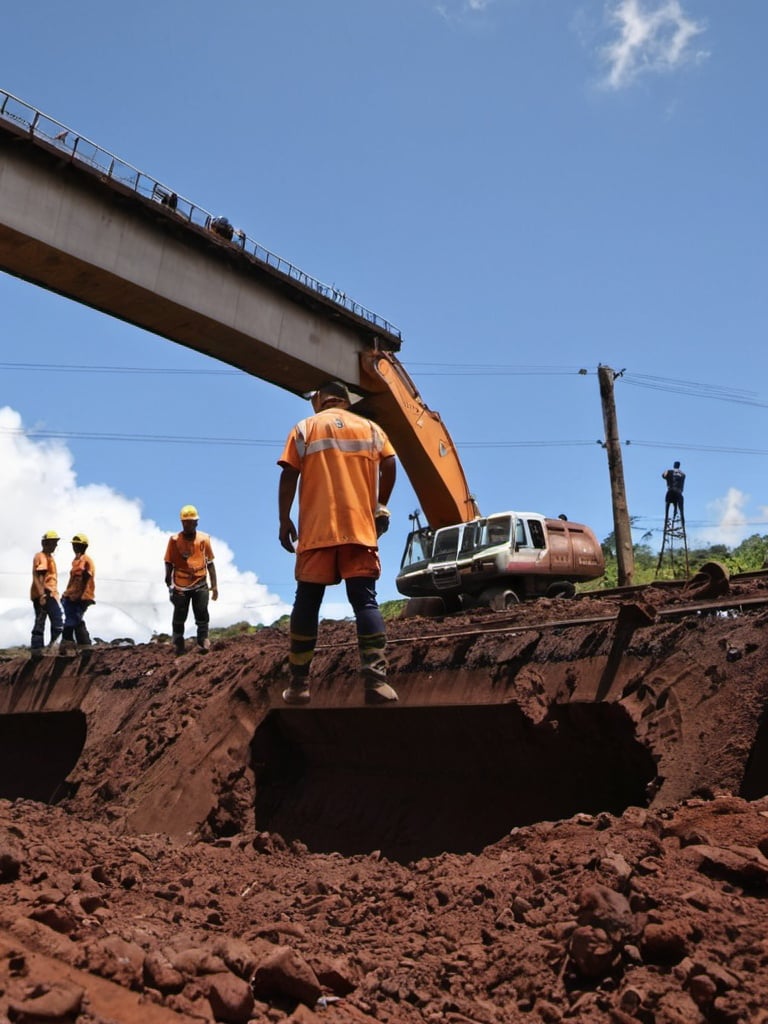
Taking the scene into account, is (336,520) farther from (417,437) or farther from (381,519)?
(417,437)

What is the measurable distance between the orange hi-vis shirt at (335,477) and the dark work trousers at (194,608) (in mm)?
5421

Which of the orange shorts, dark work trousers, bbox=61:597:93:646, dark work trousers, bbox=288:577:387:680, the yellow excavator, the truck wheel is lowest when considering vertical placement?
dark work trousers, bbox=288:577:387:680

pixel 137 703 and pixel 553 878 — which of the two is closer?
pixel 553 878

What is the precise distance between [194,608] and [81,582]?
9.93 feet

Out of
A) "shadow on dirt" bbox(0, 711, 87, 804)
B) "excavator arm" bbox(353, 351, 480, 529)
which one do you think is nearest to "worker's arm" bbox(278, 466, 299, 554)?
"shadow on dirt" bbox(0, 711, 87, 804)

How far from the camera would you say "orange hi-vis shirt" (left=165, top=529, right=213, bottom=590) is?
10.6 metres

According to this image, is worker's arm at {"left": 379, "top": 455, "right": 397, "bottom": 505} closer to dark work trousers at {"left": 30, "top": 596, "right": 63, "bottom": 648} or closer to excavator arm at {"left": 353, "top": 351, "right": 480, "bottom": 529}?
dark work trousers at {"left": 30, "top": 596, "right": 63, "bottom": 648}

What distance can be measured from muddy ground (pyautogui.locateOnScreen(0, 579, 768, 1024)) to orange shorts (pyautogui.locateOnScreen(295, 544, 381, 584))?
1.56 metres

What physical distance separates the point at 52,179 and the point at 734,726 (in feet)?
39.1

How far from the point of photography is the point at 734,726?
4.76 metres

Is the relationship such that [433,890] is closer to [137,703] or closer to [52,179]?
[137,703]

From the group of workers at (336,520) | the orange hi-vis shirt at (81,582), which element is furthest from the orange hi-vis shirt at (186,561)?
the group of workers at (336,520)

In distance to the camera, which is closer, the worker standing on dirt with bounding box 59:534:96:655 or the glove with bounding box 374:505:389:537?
the glove with bounding box 374:505:389:537

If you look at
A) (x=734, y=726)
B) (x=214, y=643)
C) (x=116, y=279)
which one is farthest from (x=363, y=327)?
(x=734, y=726)
